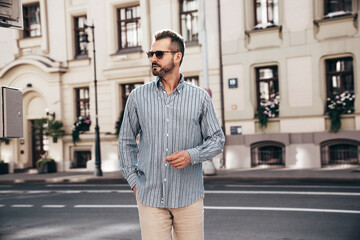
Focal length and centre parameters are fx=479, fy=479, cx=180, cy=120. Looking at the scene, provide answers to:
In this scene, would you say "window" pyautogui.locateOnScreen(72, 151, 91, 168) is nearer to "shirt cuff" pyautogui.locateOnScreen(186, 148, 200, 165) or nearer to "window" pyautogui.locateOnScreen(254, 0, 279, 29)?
"window" pyautogui.locateOnScreen(254, 0, 279, 29)

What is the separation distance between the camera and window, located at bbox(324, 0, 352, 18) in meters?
18.3

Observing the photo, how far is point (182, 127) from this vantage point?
3.21 meters

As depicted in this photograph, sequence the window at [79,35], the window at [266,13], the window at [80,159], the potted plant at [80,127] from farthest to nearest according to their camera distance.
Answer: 1. the window at [79,35]
2. the window at [80,159]
3. the potted plant at [80,127]
4. the window at [266,13]

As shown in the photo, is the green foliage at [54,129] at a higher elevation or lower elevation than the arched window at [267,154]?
higher

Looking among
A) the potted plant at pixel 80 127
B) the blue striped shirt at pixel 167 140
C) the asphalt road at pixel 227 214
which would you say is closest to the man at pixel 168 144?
the blue striped shirt at pixel 167 140

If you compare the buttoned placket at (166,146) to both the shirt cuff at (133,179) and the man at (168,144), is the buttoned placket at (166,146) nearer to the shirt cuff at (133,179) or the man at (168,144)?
the man at (168,144)

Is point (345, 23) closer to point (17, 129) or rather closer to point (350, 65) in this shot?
point (350, 65)

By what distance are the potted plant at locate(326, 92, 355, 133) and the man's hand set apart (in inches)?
629

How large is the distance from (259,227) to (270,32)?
44.6 feet

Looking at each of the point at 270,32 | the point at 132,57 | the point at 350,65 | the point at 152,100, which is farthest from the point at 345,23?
the point at 152,100

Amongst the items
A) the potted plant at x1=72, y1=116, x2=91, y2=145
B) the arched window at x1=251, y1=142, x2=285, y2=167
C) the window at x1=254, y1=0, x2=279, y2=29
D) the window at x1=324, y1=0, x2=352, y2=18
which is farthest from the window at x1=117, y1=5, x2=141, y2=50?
the window at x1=324, y1=0, x2=352, y2=18

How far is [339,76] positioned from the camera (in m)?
18.6

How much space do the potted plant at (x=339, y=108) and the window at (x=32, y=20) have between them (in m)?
15.8

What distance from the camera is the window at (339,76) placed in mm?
18391
